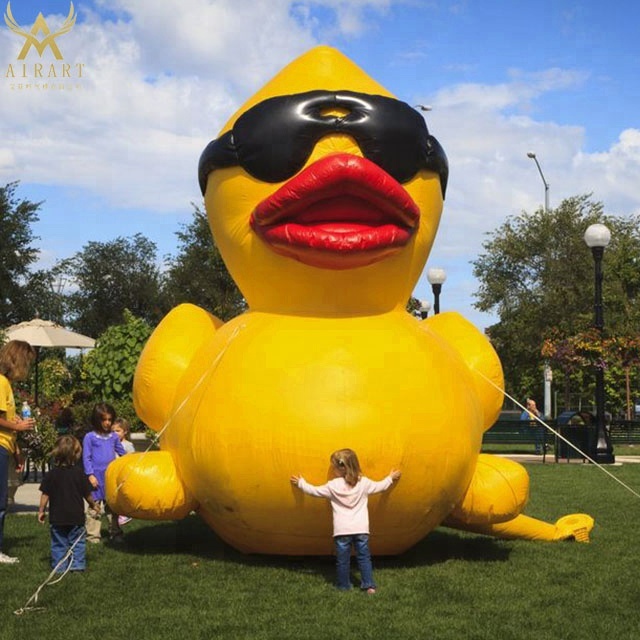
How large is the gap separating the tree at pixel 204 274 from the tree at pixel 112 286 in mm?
19609

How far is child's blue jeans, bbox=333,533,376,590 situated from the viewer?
5.91 metres

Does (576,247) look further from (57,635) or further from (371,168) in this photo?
(57,635)

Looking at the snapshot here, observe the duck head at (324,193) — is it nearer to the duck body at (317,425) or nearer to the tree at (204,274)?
the duck body at (317,425)

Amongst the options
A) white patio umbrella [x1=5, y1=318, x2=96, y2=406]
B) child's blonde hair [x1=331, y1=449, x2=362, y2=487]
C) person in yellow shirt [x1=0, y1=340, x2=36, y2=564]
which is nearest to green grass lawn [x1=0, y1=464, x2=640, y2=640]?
person in yellow shirt [x1=0, y1=340, x2=36, y2=564]

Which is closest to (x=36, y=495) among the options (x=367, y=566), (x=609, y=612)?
(x=367, y=566)

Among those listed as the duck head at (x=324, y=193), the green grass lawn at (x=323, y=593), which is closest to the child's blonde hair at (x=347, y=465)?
the green grass lawn at (x=323, y=593)

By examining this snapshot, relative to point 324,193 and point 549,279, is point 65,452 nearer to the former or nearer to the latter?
point 324,193

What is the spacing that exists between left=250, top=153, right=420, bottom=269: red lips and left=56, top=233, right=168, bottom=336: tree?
4575cm

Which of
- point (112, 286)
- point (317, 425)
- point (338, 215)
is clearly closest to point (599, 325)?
point (338, 215)

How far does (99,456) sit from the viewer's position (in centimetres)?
808

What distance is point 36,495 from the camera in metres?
11.8

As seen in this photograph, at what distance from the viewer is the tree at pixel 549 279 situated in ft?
104

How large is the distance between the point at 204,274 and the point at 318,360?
2475 cm

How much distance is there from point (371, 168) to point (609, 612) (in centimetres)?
315
